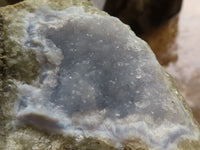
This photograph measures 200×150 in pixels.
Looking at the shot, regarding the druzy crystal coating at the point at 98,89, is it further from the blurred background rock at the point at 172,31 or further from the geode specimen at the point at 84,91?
the blurred background rock at the point at 172,31

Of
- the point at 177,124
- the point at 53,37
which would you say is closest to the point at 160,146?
the point at 177,124

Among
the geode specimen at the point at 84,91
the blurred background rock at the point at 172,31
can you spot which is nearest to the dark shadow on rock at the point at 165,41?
the blurred background rock at the point at 172,31

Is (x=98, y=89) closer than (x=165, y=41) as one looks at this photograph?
Yes

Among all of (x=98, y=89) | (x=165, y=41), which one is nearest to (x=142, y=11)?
(x=165, y=41)

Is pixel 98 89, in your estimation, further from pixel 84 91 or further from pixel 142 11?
pixel 142 11

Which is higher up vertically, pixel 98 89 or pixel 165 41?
pixel 98 89

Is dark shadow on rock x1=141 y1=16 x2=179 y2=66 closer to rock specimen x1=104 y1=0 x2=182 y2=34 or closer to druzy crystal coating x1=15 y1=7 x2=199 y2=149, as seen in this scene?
rock specimen x1=104 y1=0 x2=182 y2=34

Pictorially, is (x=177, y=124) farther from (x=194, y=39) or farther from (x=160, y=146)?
(x=194, y=39)

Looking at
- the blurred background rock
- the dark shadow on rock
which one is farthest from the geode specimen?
the dark shadow on rock
